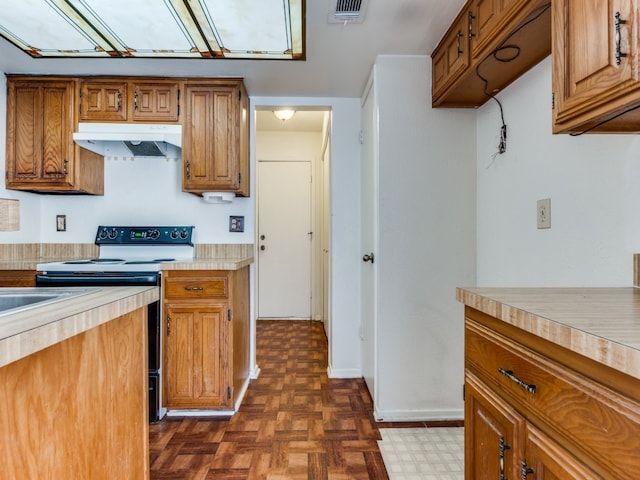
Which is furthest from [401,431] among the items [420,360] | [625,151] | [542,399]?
[625,151]

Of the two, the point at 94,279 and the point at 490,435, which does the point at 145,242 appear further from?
the point at 490,435

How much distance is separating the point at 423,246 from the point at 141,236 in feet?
6.43

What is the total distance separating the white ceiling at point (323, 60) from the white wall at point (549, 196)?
0.52 m

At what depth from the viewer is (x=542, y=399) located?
0.74m

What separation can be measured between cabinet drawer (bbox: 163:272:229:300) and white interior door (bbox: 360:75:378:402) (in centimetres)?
89

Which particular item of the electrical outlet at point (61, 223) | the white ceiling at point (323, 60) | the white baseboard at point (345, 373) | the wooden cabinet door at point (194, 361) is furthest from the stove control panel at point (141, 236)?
the white baseboard at point (345, 373)

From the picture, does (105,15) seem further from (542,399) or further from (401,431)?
(401,431)

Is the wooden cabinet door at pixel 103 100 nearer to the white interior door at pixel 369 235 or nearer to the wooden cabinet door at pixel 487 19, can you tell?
the white interior door at pixel 369 235

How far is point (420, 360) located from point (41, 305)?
183 centimetres

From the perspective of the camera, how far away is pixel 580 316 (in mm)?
720

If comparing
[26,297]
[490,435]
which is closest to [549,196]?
[490,435]

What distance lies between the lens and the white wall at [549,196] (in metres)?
1.14

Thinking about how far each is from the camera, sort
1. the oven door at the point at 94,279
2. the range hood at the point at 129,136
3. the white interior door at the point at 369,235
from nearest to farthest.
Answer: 1. the oven door at the point at 94,279
2. the white interior door at the point at 369,235
3. the range hood at the point at 129,136

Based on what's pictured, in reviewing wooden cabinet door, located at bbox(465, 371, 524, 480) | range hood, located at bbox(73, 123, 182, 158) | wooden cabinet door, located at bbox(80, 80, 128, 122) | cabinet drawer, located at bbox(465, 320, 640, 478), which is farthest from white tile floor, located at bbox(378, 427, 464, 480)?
wooden cabinet door, located at bbox(80, 80, 128, 122)
